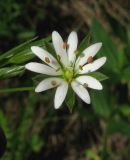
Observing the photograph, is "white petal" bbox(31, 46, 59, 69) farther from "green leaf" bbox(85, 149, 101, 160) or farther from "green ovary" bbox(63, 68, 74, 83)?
"green leaf" bbox(85, 149, 101, 160)

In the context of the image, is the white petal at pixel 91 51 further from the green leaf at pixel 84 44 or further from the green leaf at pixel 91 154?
the green leaf at pixel 91 154

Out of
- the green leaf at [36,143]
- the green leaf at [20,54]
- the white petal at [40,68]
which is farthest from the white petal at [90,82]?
the green leaf at [36,143]

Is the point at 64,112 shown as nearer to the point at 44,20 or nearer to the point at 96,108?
the point at 96,108

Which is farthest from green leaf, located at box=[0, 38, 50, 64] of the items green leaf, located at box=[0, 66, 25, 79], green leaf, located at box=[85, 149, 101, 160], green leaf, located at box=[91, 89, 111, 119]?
green leaf, located at box=[85, 149, 101, 160]

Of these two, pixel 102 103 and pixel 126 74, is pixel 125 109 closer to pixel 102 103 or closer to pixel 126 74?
pixel 102 103

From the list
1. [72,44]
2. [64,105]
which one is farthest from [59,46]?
[64,105]

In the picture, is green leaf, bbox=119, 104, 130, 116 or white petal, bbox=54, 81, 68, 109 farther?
green leaf, bbox=119, 104, 130, 116
